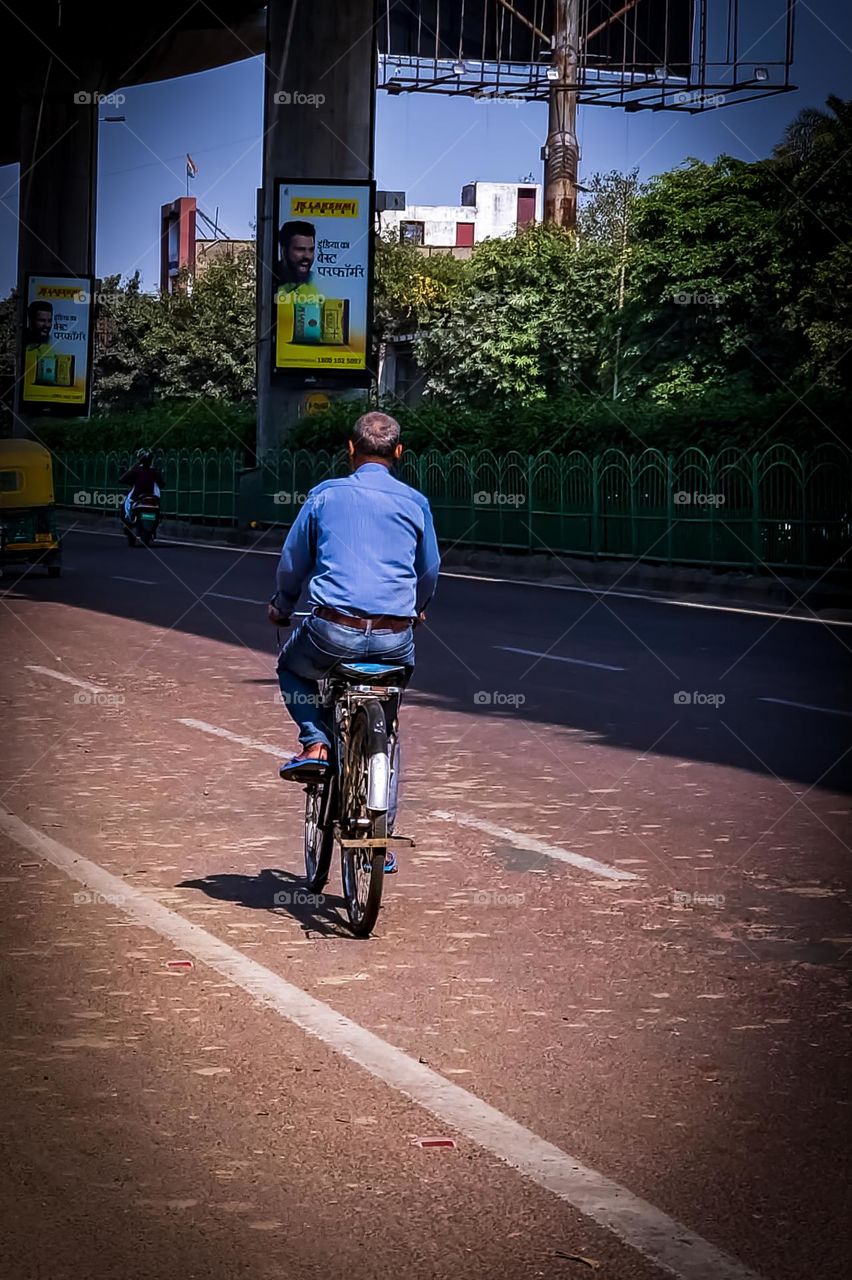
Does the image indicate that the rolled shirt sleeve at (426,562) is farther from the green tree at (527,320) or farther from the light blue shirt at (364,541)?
the green tree at (527,320)

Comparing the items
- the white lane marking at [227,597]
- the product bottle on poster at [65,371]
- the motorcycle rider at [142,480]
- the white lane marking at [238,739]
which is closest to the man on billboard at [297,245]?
the motorcycle rider at [142,480]

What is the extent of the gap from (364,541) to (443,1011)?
1.82 metres

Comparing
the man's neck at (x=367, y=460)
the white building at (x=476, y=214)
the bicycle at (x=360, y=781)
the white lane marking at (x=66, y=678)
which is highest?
the white building at (x=476, y=214)

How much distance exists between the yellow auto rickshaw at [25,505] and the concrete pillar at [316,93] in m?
15.2

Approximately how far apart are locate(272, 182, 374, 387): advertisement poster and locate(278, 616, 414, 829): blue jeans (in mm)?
34123

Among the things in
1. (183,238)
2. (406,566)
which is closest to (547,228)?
(406,566)

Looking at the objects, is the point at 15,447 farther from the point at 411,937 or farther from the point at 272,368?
the point at 411,937

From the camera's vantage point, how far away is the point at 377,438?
6543 mm

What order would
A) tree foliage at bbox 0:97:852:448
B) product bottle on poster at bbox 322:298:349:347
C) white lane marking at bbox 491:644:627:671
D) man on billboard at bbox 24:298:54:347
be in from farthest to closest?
man on billboard at bbox 24:298:54:347 < product bottle on poster at bbox 322:298:349:347 < tree foliage at bbox 0:97:852:448 < white lane marking at bbox 491:644:627:671

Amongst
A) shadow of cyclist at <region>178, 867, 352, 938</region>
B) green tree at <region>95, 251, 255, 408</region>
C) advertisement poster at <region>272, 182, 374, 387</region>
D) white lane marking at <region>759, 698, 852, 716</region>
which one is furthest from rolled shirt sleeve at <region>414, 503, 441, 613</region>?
green tree at <region>95, 251, 255, 408</region>

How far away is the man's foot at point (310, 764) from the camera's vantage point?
6.44 m

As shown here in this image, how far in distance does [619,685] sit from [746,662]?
7.08 feet

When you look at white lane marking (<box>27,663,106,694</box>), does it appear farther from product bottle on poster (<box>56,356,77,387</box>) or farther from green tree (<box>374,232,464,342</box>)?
green tree (<box>374,232,464,342</box>)

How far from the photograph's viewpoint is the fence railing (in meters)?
23.3
